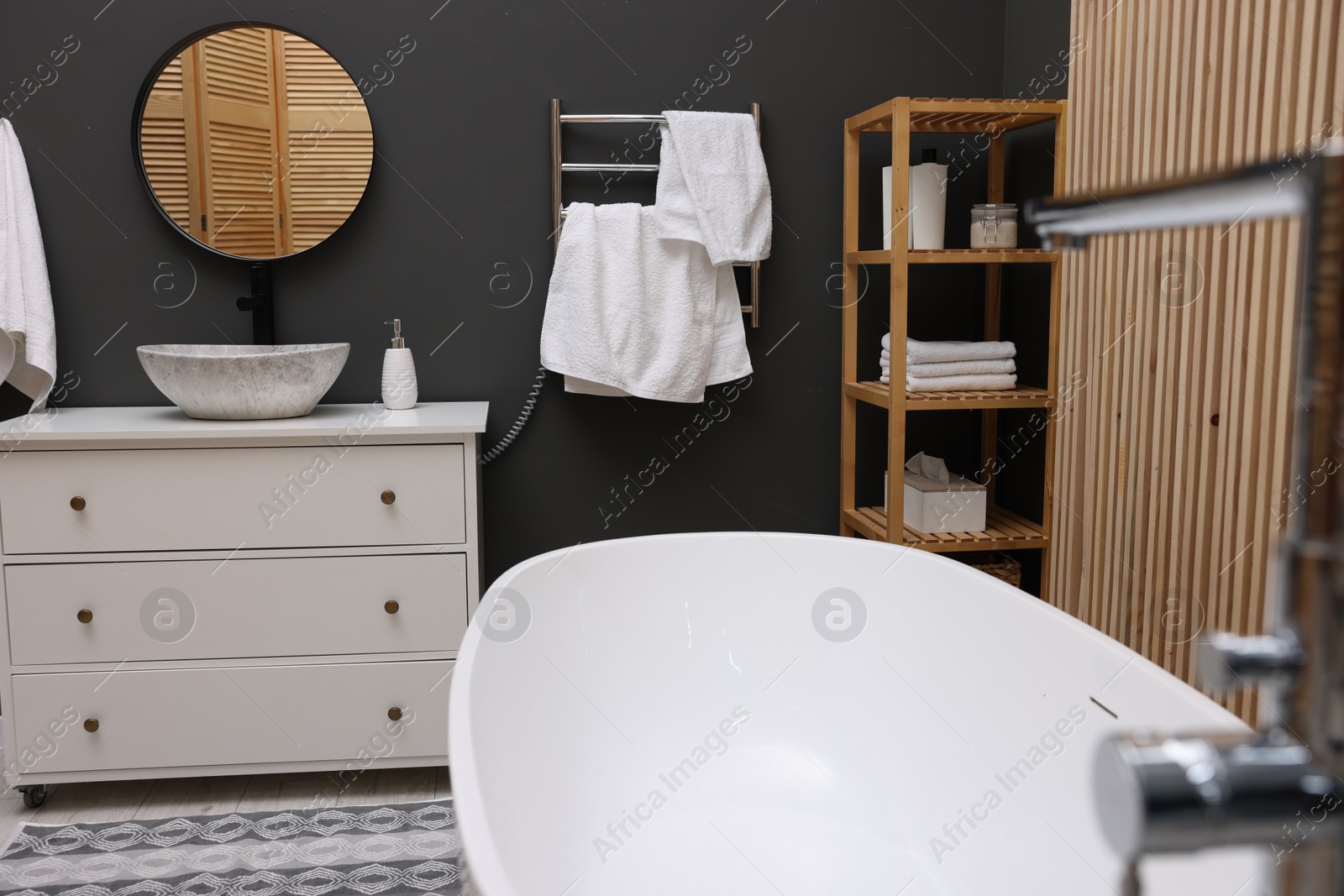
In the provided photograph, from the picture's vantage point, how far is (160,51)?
2.40m

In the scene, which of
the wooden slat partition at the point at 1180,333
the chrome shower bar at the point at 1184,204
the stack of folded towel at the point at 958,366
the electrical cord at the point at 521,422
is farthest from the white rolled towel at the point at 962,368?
the chrome shower bar at the point at 1184,204

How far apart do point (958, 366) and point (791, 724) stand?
93 centimetres

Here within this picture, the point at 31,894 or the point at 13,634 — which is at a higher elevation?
the point at 13,634

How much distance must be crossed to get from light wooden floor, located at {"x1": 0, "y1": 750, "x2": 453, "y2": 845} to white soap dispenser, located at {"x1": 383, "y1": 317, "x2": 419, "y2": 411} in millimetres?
825

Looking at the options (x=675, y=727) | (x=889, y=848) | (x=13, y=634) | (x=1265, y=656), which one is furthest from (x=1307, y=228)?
(x=13, y=634)

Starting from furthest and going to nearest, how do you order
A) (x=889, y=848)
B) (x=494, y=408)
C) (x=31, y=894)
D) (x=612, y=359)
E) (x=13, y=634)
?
(x=494, y=408), (x=612, y=359), (x=13, y=634), (x=31, y=894), (x=889, y=848)

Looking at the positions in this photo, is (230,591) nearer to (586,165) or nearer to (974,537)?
(586,165)

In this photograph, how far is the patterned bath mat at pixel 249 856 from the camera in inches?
74.4

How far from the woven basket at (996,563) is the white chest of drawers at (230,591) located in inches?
47.1

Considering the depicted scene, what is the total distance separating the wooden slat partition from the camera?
151cm

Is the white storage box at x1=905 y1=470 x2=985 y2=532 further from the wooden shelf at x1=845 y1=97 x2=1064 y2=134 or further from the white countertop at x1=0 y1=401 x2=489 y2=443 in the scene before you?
the white countertop at x1=0 y1=401 x2=489 y2=443

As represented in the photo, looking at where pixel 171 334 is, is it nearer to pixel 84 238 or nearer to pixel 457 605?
pixel 84 238

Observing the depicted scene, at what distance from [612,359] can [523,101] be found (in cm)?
68

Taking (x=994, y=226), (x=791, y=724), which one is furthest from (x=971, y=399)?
(x=791, y=724)
